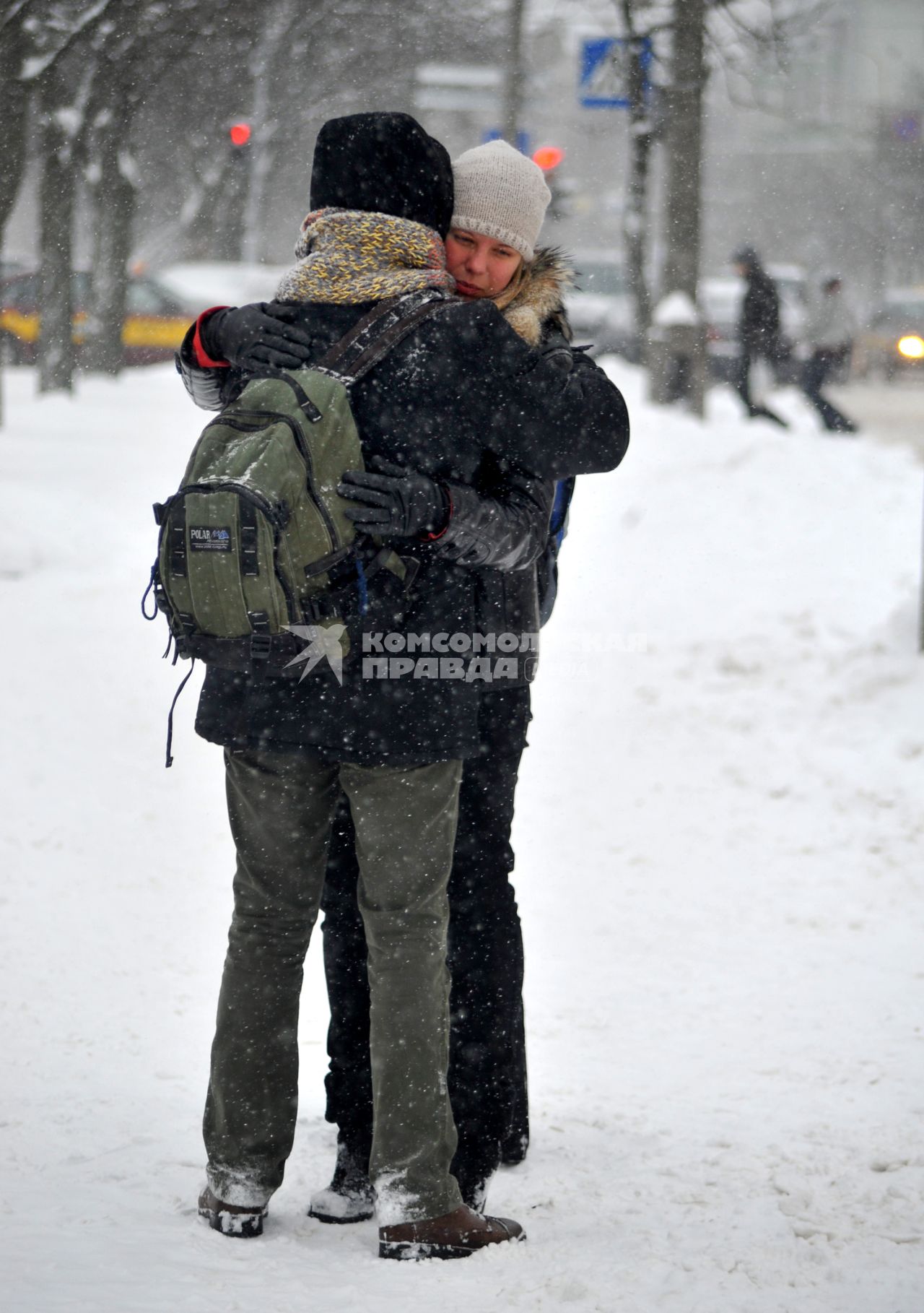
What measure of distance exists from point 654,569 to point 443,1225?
691cm

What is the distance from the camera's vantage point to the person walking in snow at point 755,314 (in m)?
14.8

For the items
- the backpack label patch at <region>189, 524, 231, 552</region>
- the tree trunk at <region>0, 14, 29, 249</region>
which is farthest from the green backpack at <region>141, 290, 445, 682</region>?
the tree trunk at <region>0, 14, 29, 249</region>

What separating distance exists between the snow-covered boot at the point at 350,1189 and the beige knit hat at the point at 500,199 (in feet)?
5.45

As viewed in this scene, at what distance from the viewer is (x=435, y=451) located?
2.53m

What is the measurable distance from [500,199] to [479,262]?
0.38 ft

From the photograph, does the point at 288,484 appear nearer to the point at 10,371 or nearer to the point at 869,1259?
the point at 869,1259

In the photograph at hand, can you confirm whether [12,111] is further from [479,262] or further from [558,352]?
[558,352]

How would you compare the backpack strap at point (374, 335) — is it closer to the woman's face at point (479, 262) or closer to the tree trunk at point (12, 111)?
the woman's face at point (479, 262)

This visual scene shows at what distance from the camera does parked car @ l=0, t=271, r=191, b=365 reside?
24328 millimetres

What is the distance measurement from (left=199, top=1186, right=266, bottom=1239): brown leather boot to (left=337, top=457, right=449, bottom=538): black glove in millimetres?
1203

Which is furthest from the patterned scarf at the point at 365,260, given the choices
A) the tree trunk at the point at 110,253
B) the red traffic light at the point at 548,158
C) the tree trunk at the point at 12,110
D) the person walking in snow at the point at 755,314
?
the tree trunk at the point at 110,253

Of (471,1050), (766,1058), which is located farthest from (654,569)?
(471,1050)

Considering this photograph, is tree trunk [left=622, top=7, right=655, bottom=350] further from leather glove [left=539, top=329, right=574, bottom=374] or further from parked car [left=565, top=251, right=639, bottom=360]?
leather glove [left=539, top=329, right=574, bottom=374]

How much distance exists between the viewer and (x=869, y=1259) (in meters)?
2.78
